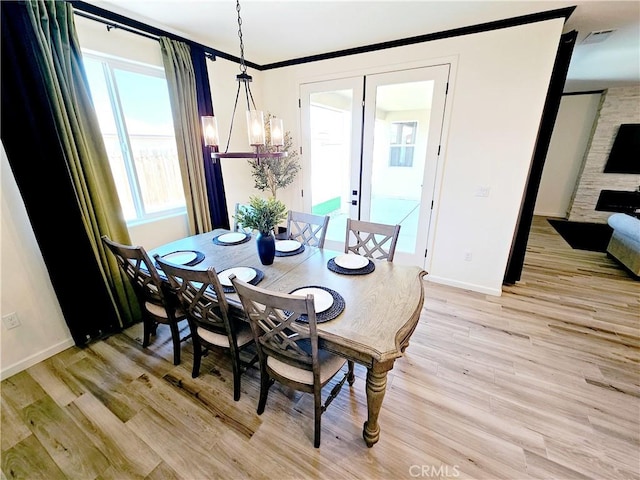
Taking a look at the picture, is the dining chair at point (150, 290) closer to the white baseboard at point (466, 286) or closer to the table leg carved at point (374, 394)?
the table leg carved at point (374, 394)

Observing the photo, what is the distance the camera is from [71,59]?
197 centimetres

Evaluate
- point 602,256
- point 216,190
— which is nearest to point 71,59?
point 216,190

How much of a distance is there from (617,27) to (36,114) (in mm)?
5022

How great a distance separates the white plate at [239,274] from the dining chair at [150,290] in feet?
1.29

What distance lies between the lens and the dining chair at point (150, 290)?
1816 millimetres

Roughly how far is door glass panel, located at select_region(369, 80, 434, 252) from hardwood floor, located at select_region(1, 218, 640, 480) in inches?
61.0

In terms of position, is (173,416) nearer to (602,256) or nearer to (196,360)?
(196,360)

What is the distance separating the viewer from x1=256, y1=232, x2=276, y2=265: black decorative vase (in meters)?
1.99

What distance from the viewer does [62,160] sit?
199 cm

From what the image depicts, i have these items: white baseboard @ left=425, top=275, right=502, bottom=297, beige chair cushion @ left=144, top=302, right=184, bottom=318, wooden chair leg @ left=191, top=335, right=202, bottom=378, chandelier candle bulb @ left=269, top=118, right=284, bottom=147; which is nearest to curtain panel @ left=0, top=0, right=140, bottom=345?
beige chair cushion @ left=144, top=302, right=184, bottom=318

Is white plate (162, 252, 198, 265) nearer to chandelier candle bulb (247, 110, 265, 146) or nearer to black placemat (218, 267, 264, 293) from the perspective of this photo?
black placemat (218, 267, 264, 293)

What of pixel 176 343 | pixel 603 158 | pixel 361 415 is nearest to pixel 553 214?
pixel 603 158

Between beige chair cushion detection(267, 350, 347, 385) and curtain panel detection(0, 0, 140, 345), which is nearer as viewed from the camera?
beige chair cushion detection(267, 350, 347, 385)

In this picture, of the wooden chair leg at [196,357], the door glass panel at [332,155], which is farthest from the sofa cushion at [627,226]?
the wooden chair leg at [196,357]
